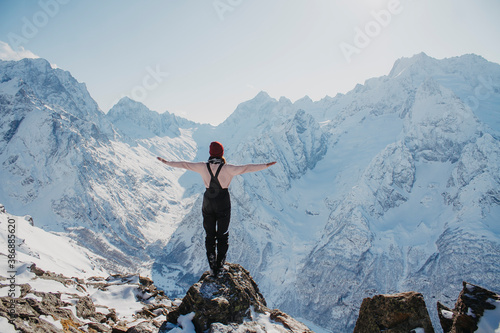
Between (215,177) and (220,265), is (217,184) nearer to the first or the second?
(215,177)

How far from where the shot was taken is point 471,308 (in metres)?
7.45

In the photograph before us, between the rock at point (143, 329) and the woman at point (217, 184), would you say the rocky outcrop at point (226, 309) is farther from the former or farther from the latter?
the woman at point (217, 184)

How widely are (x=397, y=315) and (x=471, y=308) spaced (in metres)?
1.90

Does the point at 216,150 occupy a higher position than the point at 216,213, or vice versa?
the point at 216,150

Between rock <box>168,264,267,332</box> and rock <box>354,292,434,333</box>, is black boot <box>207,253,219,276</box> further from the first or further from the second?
rock <box>354,292,434,333</box>

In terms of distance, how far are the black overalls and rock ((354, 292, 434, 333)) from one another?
5.37m

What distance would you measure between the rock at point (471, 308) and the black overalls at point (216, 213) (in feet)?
23.4

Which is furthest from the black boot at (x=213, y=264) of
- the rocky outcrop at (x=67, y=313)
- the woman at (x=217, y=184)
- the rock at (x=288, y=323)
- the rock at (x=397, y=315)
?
the rock at (x=397, y=315)

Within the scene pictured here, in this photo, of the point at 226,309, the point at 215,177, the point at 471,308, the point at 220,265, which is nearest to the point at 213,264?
the point at 220,265

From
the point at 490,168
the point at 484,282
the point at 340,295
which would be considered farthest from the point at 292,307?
the point at 490,168

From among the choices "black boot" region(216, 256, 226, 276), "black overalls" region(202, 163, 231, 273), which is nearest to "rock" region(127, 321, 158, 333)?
"black boot" region(216, 256, 226, 276)

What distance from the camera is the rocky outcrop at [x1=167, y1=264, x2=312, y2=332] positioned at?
9.90 m

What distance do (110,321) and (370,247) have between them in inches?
8167

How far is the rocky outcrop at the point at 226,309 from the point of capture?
32.5 feet
